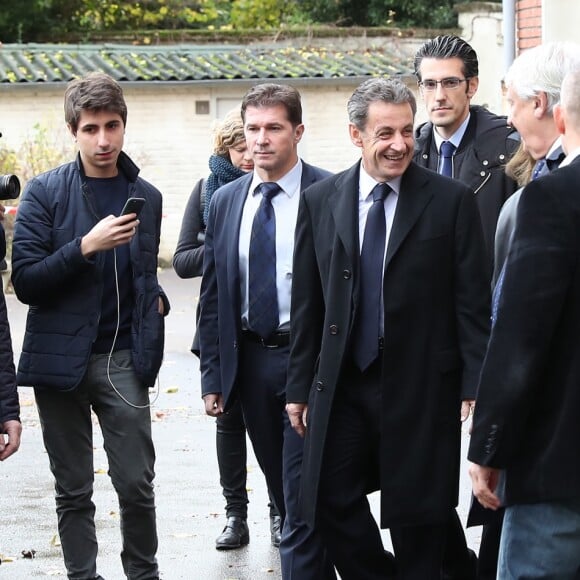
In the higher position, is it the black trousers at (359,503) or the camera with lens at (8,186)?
the camera with lens at (8,186)

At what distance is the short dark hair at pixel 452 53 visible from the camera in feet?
20.8

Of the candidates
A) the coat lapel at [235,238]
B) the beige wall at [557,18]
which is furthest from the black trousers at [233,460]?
the beige wall at [557,18]

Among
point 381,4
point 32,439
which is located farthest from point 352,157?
point 32,439

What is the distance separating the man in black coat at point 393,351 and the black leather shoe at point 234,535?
1.75 metres

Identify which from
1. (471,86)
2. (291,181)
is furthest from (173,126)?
→ (291,181)

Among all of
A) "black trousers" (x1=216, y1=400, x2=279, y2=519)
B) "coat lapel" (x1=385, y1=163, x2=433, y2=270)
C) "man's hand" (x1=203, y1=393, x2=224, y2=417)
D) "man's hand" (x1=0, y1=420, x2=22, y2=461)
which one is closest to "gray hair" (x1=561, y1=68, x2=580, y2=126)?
"coat lapel" (x1=385, y1=163, x2=433, y2=270)

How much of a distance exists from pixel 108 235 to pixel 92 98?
0.59 m

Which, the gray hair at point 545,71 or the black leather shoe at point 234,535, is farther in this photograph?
the black leather shoe at point 234,535

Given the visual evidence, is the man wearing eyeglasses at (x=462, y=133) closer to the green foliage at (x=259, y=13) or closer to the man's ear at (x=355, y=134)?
the man's ear at (x=355, y=134)

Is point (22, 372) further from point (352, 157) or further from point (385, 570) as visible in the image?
point (352, 157)

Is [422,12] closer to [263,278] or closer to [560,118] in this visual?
[263,278]

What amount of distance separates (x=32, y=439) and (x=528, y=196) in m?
6.94

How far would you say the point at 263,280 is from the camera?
581cm

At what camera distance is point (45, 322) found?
5.70 meters
